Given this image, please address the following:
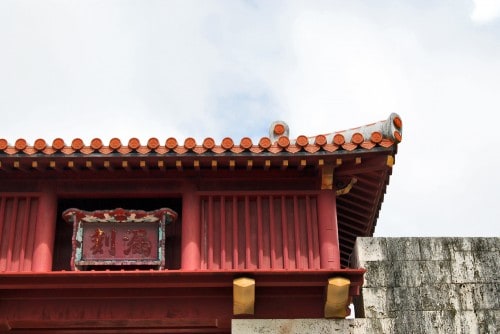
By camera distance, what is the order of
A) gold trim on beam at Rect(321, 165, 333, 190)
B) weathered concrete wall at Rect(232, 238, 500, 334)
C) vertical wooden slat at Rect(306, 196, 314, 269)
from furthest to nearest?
gold trim on beam at Rect(321, 165, 333, 190), vertical wooden slat at Rect(306, 196, 314, 269), weathered concrete wall at Rect(232, 238, 500, 334)

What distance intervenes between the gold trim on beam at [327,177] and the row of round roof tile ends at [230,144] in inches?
19.5

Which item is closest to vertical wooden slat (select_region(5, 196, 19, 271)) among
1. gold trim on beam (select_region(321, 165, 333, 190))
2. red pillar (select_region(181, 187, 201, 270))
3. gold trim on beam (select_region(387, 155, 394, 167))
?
red pillar (select_region(181, 187, 201, 270))

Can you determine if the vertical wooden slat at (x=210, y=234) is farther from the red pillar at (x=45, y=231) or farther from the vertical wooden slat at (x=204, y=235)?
the red pillar at (x=45, y=231)

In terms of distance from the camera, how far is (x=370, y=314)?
43.7 feet

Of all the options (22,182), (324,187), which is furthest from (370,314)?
(22,182)

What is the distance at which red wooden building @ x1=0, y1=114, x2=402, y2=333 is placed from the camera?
42.6ft

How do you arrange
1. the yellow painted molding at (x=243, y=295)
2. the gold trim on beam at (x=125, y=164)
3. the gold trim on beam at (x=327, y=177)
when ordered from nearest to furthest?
the yellow painted molding at (x=243, y=295)
the gold trim on beam at (x=125, y=164)
the gold trim on beam at (x=327, y=177)

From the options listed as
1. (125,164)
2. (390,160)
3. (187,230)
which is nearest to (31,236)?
(125,164)

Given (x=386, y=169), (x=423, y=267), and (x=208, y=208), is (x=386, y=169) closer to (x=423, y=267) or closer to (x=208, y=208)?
(x=423, y=267)

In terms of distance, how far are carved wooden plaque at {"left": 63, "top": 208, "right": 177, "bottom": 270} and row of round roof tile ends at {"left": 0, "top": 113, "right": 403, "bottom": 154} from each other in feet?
3.59

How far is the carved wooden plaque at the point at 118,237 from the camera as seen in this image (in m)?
13.7

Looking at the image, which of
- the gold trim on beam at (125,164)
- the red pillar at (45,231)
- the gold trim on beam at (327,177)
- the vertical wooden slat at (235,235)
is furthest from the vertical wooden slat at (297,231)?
the red pillar at (45,231)

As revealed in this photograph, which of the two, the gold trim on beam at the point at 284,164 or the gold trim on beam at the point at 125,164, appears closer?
the gold trim on beam at the point at 125,164

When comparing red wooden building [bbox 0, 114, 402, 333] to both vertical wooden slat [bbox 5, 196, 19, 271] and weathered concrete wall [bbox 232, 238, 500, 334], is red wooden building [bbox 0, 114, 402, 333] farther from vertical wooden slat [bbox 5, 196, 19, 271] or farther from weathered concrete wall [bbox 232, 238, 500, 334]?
weathered concrete wall [bbox 232, 238, 500, 334]
